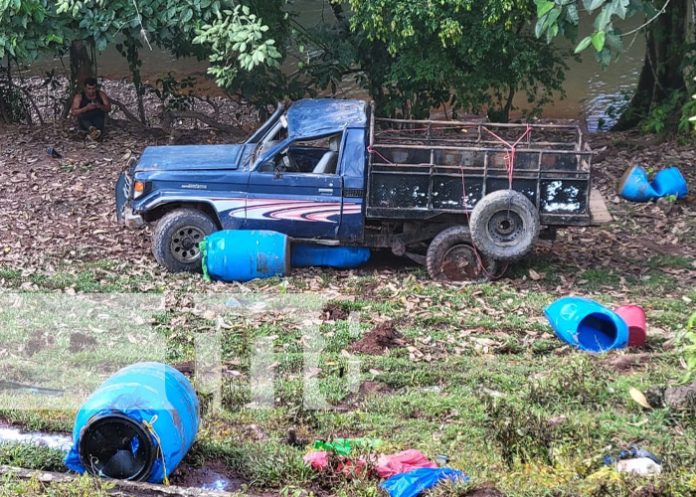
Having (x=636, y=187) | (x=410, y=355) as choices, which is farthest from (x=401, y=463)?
(x=636, y=187)

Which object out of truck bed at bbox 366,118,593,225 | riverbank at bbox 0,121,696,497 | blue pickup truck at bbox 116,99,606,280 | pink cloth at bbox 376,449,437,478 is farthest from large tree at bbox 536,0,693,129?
pink cloth at bbox 376,449,437,478

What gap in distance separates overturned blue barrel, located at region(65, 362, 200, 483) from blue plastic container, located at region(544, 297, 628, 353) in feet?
13.0

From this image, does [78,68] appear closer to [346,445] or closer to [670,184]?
[670,184]

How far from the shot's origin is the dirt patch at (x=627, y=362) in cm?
793

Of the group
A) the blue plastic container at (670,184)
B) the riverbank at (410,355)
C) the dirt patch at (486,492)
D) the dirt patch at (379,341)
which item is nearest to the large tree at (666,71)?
the blue plastic container at (670,184)

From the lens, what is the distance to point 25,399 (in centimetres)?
722

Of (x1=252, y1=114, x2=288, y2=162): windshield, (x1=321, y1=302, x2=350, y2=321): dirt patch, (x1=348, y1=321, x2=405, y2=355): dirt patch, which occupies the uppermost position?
(x1=252, y1=114, x2=288, y2=162): windshield

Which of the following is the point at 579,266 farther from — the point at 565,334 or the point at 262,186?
the point at 262,186

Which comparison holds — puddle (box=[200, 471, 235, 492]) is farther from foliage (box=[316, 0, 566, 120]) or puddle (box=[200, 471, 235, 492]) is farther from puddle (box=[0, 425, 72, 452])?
foliage (box=[316, 0, 566, 120])

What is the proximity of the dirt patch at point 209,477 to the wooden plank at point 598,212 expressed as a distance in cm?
580

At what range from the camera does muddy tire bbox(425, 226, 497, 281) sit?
34.8 feet

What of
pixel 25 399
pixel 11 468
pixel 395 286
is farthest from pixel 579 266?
pixel 11 468

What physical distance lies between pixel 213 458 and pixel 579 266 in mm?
6162

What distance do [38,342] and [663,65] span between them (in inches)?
480
